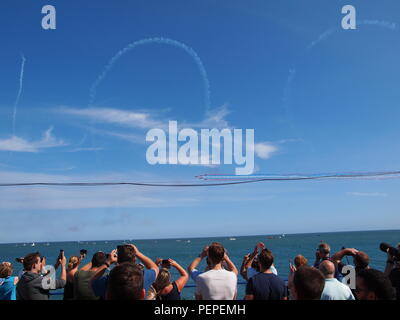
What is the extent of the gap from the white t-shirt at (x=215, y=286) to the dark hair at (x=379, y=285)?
6.04 feet

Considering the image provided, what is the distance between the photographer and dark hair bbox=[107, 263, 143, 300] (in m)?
3.07

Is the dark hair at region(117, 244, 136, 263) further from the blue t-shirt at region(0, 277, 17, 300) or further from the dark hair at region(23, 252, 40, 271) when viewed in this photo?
the blue t-shirt at region(0, 277, 17, 300)

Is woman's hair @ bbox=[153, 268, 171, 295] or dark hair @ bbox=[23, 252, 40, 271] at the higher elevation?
dark hair @ bbox=[23, 252, 40, 271]

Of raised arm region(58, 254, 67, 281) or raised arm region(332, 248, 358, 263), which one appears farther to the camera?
raised arm region(58, 254, 67, 281)

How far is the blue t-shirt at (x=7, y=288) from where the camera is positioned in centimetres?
581

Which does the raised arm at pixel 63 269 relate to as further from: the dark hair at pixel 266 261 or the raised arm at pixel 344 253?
the raised arm at pixel 344 253

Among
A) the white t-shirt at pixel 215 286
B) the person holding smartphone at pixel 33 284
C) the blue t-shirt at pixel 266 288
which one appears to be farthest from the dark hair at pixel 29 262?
the blue t-shirt at pixel 266 288

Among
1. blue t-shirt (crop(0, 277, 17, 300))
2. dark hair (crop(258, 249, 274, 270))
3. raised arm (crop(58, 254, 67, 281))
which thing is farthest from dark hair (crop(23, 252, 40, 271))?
dark hair (crop(258, 249, 274, 270))

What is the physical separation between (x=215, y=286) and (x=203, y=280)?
0.60 feet
